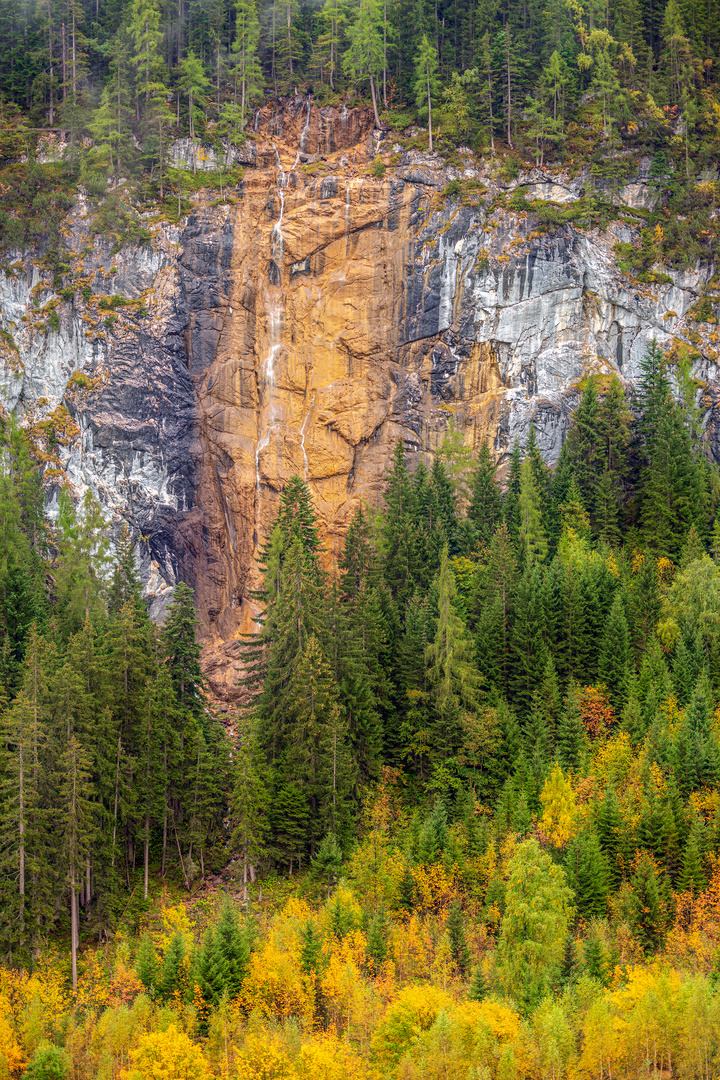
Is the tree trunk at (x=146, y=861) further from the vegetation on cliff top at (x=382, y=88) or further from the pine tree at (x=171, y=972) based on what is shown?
the vegetation on cliff top at (x=382, y=88)

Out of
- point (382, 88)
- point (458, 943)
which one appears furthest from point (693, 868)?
point (382, 88)

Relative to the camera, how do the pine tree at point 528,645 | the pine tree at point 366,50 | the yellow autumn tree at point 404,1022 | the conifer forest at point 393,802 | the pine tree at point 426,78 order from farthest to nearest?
the pine tree at point 366,50, the pine tree at point 426,78, the pine tree at point 528,645, the conifer forest at point 393,802, the yellow autumn tree at point 404,1022

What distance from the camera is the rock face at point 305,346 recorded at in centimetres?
8225

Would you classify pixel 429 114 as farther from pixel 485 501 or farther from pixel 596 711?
pixel 596 711

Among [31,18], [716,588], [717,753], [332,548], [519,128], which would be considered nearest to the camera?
[717,753]

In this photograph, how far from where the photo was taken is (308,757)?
5653 cm

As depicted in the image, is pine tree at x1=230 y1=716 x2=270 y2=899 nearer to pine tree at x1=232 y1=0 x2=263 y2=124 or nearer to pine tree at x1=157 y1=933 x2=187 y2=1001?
pine tree at x1=157 y1=933 x2=187 y2=1001

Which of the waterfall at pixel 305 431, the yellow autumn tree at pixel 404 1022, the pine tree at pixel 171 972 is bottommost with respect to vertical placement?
the yellow autumn tree at pixel 404 1022

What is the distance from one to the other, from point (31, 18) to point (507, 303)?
54.1 metres

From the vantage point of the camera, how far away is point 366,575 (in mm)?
68312

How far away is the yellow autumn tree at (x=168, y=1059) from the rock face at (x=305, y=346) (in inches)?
1641

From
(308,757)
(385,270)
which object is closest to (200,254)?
(385,270)

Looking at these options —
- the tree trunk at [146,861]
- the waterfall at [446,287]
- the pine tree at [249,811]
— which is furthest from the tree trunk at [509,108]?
the tree trunk at [146,861]

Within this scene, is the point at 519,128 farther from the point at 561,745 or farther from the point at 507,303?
the point at 561,745
